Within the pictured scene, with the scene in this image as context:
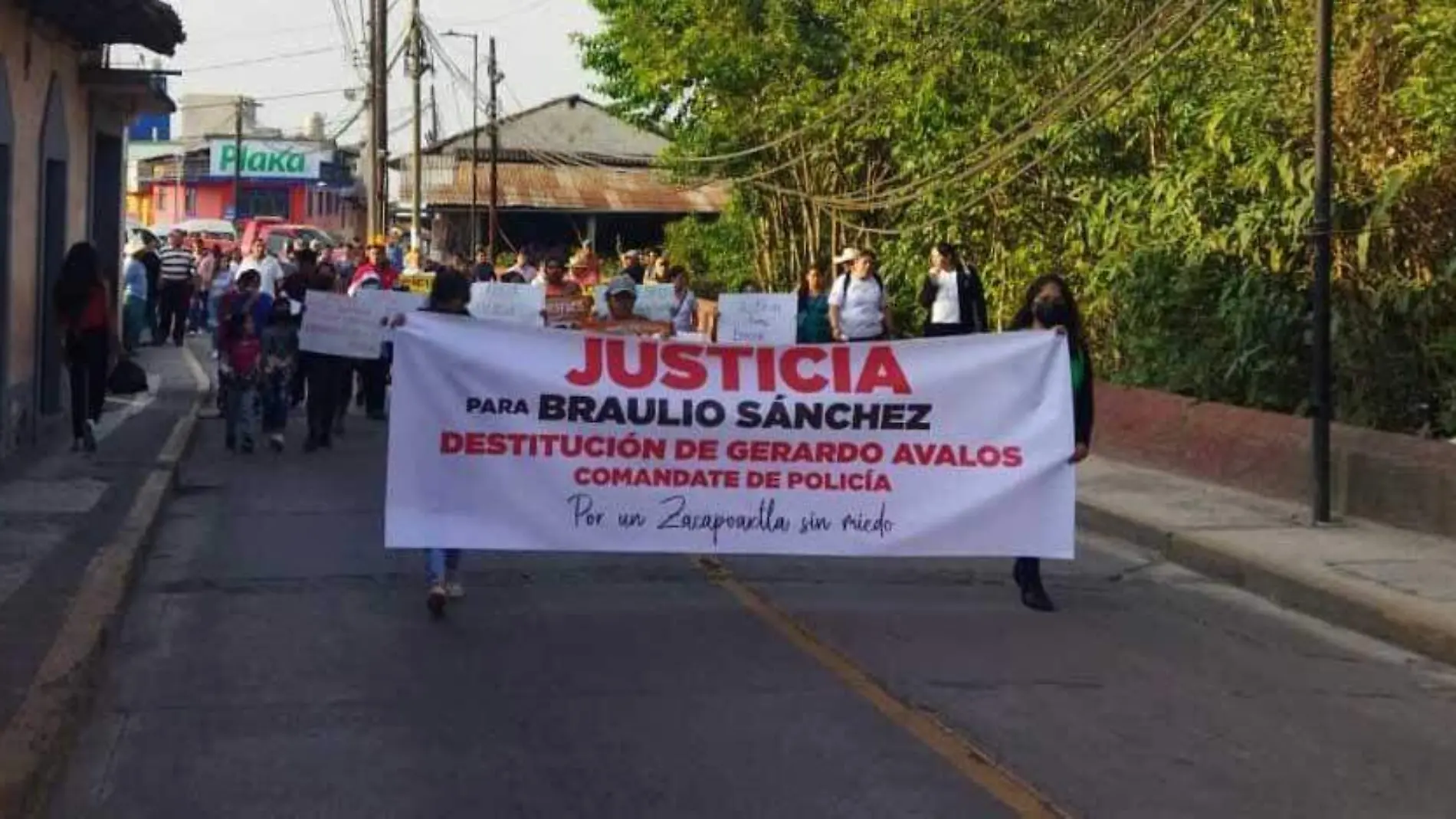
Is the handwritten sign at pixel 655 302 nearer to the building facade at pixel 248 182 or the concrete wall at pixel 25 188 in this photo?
the concrete wall at pixel 25 188

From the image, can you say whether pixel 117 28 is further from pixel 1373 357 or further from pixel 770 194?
pixel 770 194

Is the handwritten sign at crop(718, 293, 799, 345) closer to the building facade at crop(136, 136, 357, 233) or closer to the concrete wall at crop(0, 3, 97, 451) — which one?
the concrete wall at crop(0, 3, 97, 451)

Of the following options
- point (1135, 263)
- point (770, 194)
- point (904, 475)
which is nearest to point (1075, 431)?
point (904, 475)

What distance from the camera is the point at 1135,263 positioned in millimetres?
19266

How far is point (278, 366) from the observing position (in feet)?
63.3

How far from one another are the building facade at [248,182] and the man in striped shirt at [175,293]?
193 feet

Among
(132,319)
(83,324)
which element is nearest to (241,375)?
(83,324)

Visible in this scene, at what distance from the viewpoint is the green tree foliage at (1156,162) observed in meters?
15.9

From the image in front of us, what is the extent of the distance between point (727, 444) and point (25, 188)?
30.8 feet

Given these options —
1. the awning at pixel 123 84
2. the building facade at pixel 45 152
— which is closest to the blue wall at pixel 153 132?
the awning at pixel 123 84

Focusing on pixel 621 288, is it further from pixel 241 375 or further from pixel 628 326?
pixel 241 375

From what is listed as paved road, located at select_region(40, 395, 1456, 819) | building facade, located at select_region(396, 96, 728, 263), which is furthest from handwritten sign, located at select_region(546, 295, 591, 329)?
building facade, located at select_region(396, 96, 728, 263)

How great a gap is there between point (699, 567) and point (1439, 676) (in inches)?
160

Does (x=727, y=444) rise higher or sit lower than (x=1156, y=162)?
lower
